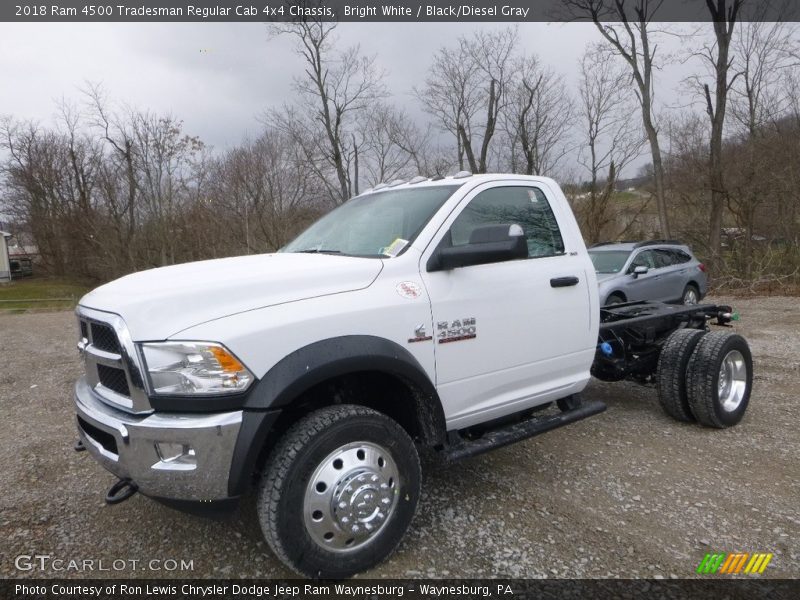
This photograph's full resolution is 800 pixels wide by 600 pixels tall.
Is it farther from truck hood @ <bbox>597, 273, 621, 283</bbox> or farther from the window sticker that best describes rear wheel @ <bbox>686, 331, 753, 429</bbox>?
truck hood @ <bbox>597, 273, 621, 283</bbox>

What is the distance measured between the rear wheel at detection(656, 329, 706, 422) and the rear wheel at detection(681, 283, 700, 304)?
27.2 feet

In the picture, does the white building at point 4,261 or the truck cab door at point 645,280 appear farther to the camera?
the white building at point 4,261

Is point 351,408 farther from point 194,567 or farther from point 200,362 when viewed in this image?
point 194,567

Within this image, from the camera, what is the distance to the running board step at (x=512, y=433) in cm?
303

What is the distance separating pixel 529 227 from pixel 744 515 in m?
2.20

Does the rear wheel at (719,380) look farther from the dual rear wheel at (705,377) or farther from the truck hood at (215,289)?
the truck hood at (215,289)

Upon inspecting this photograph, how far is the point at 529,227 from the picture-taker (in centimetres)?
362

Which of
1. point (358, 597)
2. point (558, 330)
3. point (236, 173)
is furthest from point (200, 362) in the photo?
point (236, 173)

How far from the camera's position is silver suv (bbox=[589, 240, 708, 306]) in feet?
34.9

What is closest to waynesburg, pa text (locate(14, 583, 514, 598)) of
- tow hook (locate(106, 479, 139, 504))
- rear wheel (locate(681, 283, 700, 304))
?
tow hook (locate(106, 479, 139, 504))

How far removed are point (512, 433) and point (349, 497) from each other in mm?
1213

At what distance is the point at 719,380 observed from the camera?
4.51 m

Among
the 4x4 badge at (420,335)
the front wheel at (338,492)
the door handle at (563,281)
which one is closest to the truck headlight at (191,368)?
the front wheel at (338,492)

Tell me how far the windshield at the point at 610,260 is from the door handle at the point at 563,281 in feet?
26.3
